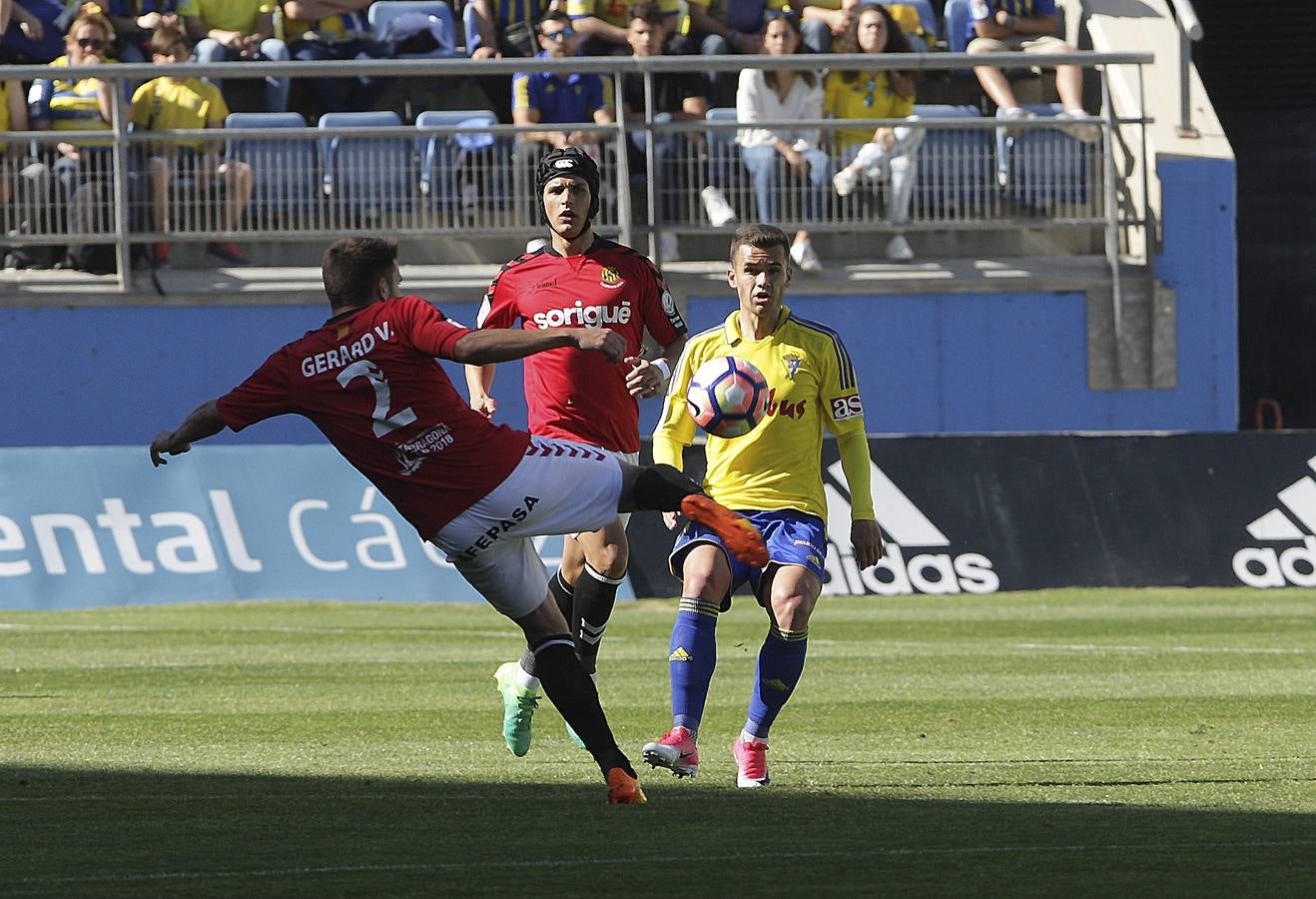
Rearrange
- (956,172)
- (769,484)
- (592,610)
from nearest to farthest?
(769,484) → (592,610) → (956,172)

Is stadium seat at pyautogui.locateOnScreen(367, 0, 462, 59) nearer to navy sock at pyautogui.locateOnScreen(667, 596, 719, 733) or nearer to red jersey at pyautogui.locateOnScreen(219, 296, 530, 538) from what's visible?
navy sock at pyautogui.locateOnScreen(667, 596, 719, 733)

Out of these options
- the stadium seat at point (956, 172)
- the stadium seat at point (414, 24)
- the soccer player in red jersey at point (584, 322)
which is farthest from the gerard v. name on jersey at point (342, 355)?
the stadium seat at point (414, 24)

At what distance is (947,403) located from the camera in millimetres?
20141

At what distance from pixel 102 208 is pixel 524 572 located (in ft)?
44.4

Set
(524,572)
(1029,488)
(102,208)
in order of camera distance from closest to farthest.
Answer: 1. (524,572)
2. (1029,488)
3. (102,208)

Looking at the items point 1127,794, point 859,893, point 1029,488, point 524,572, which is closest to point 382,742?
point 524,572

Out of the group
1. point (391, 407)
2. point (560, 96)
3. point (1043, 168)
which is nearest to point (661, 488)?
point (391, 407)

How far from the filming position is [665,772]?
318 inches

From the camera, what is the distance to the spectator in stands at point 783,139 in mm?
19641

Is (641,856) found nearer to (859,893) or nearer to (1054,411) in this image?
(859,893)

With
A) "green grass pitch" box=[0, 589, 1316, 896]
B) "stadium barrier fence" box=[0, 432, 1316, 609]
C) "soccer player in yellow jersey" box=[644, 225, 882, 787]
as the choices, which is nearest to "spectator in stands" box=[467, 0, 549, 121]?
"stadium barrier fence" box=[0, 432, 1316, 609]

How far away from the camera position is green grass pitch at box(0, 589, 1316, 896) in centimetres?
564

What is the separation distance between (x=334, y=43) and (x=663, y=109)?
10.7 feet

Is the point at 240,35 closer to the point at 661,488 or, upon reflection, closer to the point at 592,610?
the point at 592,610
